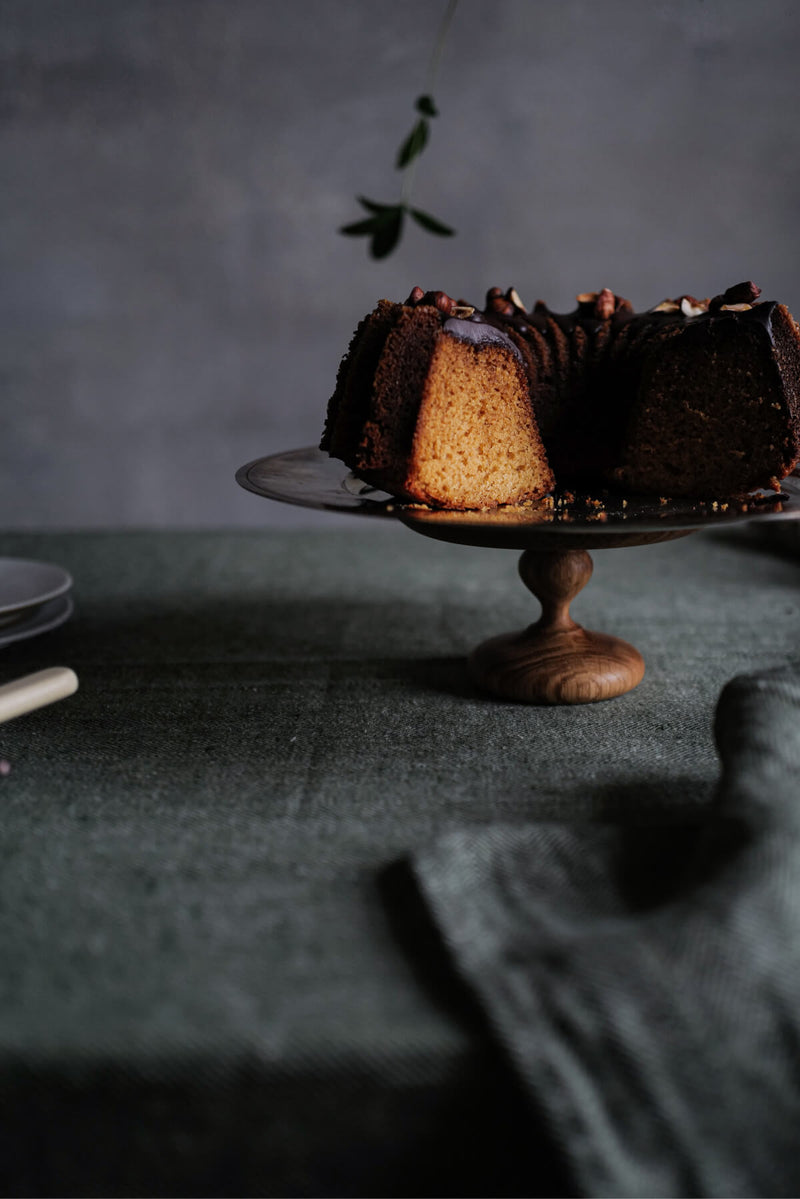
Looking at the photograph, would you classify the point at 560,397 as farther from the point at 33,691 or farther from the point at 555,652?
the point at 33,691

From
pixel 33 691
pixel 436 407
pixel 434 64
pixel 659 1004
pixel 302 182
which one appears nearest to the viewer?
pixel 659 1004

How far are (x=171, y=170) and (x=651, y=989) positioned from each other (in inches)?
94.0

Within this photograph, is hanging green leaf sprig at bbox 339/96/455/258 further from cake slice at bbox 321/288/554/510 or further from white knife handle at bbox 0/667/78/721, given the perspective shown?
white knife handle at bbox 0/667/78/721

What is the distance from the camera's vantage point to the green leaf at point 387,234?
60 centimetres

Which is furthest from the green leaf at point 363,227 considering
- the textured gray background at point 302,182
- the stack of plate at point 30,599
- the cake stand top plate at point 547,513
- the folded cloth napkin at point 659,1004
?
→ the textured gray background at point 302,182

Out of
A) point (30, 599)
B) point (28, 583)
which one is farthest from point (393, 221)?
point (28, 583)

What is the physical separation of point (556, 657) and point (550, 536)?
0.16 metres

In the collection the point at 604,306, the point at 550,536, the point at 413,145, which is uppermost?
the point at 413,145

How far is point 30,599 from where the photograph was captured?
100cm

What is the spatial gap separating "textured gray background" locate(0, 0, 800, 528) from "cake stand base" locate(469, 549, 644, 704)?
5.26ft

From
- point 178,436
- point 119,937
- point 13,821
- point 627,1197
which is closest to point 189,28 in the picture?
point 178,436

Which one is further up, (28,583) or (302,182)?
(302,182)

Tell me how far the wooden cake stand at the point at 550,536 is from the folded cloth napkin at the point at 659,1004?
28cm

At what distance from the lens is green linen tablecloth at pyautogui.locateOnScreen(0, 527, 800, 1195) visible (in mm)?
472
